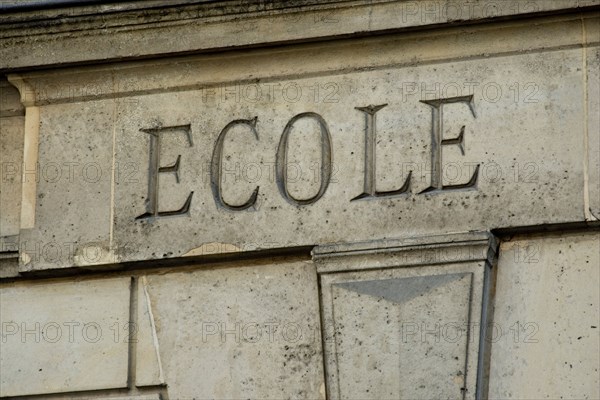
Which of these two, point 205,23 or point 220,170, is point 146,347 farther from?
point 205,23

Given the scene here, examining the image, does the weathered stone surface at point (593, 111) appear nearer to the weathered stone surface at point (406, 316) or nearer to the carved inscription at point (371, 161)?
the weathered stone surface at point (406, 316)

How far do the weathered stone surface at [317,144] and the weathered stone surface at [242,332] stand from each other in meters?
0.16

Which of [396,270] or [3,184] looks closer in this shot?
[396,270]

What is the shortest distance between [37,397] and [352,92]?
1.87 meters

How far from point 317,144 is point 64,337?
137 centimetres

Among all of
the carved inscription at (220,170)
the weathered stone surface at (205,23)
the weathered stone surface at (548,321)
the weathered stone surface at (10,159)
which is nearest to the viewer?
the weathered stone surface at (548,321)

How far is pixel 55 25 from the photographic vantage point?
334 inches

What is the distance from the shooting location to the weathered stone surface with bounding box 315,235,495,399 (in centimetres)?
776

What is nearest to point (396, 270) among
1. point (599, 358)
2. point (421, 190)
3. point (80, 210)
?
point (421, 190)

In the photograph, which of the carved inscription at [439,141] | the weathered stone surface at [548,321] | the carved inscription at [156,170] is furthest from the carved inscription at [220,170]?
the weathered stone surface at [548,321]

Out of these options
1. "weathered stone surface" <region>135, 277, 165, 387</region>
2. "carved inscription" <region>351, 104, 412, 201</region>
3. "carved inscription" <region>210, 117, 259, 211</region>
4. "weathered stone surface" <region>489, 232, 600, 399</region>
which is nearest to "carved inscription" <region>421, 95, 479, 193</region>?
"carved inscription" <region>351, 104, 412, 201</region>

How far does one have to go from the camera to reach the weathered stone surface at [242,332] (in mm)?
7988

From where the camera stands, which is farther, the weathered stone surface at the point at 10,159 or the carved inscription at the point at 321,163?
the weathered stone surface at the point at 10,159

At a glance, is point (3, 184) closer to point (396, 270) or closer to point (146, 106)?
point (146, 106)
